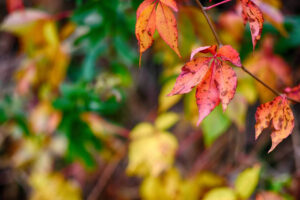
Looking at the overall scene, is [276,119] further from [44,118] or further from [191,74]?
[44,118]

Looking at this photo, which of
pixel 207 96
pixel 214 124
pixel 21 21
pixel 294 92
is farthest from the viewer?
pixel 21 21

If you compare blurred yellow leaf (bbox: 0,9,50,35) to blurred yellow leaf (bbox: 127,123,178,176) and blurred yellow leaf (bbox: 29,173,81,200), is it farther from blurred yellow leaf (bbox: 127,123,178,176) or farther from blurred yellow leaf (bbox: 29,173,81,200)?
blurred yellow leaf (bbox: 29,173,81,200)

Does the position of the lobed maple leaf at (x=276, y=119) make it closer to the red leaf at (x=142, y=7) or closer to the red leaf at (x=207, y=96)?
the red leaf at (x=207, y=96)

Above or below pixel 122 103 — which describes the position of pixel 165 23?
above

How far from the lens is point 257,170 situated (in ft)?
2.45

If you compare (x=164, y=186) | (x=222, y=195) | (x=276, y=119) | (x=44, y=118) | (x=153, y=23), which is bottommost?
(x=164, y=186)

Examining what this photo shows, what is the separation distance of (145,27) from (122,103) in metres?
0.79

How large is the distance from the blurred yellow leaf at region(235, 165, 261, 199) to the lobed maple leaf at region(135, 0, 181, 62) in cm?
43

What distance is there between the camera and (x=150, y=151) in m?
0.99

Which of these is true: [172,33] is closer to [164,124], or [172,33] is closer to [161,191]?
[164,124]

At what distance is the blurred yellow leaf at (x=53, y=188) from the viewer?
1307 mm

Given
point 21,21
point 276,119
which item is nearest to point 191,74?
point 276,119

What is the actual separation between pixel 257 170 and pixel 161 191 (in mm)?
423

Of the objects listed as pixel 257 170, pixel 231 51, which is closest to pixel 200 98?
pixel 231 51
